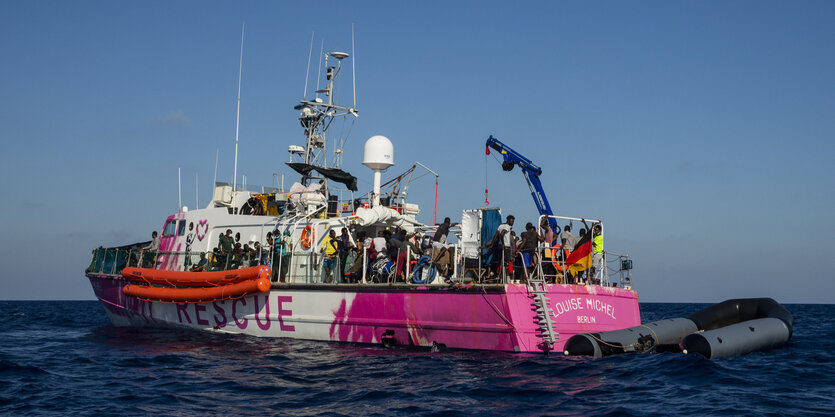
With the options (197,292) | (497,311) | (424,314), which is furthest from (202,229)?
(497,311)

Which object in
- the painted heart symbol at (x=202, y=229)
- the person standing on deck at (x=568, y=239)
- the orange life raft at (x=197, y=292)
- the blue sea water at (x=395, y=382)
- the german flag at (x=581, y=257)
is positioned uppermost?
the painted heart symbol at (x=202, y=229)

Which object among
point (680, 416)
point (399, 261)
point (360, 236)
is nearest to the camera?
point (680, 416)

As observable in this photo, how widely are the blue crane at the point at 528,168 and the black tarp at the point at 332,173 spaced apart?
13.5 ft

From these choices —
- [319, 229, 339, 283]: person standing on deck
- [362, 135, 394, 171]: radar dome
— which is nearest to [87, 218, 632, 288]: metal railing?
[319, 229, 339, 283]: person standing on deck

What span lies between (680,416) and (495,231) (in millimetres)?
7183

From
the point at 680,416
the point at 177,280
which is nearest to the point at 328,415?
the point at 680,416

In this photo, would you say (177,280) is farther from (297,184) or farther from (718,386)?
(718,386)

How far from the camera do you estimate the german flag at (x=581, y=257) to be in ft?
47.9

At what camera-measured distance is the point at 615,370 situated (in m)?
12.6

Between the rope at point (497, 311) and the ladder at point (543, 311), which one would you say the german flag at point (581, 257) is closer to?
the ladder at point (543, 311)

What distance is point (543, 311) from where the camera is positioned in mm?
13766

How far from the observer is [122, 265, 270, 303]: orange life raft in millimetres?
16953

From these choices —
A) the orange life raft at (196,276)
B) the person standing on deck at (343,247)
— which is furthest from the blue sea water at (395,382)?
the person standing on deck at (343,247)

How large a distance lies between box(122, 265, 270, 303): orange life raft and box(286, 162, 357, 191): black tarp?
4.02 meters
